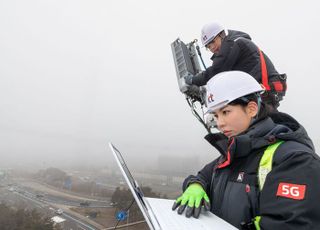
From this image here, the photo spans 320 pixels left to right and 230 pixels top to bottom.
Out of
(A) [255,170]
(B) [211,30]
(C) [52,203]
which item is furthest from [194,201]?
(C) [52,203]

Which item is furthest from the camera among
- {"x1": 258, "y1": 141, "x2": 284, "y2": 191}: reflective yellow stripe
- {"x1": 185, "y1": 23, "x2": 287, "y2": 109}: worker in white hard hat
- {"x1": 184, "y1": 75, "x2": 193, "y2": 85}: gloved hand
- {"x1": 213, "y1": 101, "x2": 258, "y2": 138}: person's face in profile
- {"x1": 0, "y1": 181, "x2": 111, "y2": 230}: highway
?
{"x1": 0, "y1": 181, "x2": 111, "y2": 230}: highway

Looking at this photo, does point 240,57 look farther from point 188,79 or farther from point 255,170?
point 255,170

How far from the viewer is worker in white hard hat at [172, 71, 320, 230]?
147cm

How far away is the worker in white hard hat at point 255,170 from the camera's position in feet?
4.83

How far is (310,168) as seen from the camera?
1.53 metres

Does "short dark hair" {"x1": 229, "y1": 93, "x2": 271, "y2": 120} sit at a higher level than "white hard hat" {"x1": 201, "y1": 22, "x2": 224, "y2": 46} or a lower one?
lower

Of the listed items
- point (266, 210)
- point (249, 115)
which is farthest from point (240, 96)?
point (266, 210)

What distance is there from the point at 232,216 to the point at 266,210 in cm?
45

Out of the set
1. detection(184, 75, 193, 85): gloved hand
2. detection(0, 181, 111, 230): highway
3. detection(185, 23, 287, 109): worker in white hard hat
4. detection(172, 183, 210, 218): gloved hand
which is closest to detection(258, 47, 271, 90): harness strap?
detection(185, 23, 287, 109): worker in white hard hat

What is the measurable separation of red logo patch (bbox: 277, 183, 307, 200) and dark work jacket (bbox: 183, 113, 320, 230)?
0.02 metres

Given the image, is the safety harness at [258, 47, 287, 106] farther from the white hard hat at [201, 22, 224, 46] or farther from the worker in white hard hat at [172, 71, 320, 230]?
the worker in white hard hat at [172, 71, 320, 230]

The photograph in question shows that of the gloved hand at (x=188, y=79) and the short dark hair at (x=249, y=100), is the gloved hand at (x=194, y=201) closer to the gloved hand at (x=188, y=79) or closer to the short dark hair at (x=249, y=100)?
the short dark hair at (x=249, y=100)

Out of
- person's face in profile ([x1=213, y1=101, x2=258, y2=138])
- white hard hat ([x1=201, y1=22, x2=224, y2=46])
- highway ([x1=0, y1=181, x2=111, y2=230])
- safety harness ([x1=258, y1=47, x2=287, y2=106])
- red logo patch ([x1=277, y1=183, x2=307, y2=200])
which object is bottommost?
highway ([x1=0, y1=181, x2=111, y2=230])

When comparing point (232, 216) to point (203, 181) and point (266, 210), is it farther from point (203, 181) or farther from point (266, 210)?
point (203, 181)
